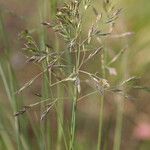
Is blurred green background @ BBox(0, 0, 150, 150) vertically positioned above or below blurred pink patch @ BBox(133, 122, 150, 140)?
above

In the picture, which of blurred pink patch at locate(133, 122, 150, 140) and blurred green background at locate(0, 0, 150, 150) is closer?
blurred green background at locate(0, 0, 150, 150)

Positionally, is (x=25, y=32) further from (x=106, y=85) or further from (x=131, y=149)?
(x=131, y=149)

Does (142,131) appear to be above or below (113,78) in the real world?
below

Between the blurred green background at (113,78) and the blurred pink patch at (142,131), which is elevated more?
the blurred green background at (113,78)

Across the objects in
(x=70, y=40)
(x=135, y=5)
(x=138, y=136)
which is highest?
(x=70, y=40)

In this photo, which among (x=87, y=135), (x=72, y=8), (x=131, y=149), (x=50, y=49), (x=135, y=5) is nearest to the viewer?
(x=72, y=8)

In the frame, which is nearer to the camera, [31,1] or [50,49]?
[50,49]

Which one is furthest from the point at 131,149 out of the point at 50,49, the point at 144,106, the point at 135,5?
the point at 135,5

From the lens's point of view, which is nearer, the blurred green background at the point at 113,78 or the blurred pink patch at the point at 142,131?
the blurred green background at the point at 113,78
